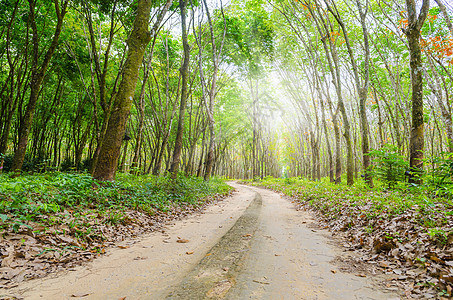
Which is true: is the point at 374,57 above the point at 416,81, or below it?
above

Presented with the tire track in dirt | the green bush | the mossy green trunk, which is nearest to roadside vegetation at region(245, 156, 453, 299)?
the green bush

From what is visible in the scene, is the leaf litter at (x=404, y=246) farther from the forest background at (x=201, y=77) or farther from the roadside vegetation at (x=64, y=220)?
the roadside vegetation at (x=64, y=220)

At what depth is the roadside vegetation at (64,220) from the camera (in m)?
2.77

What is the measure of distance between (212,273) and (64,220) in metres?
2.95

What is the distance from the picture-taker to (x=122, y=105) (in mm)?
6113

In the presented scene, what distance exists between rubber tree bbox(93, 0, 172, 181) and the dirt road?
283 cm

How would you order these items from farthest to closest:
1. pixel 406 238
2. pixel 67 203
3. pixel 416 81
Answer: pixel 416 81, pixel 67 203, pixel 406 238

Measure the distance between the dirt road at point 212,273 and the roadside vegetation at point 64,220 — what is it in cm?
36

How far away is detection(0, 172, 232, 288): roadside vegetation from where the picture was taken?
2.77 meters

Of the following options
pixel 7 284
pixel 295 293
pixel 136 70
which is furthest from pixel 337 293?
pixel 136 70

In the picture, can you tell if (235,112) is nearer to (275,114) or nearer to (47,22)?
(275,114)

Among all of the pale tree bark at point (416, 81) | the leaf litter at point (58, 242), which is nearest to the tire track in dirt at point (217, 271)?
the leaf litter at point (58, 242)

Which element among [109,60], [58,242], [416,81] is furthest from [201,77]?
[58,242]

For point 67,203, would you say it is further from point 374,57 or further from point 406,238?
point 374,57
